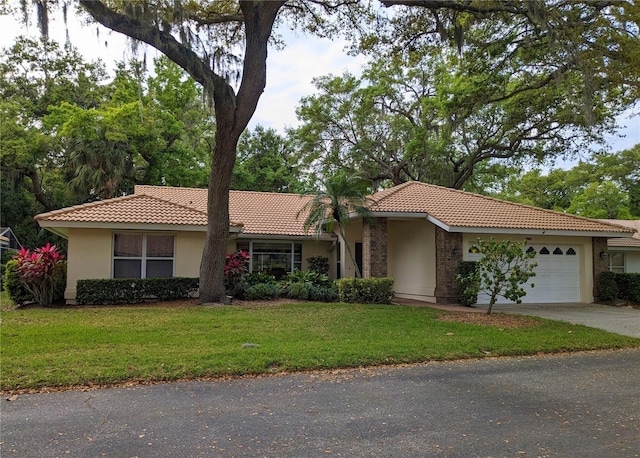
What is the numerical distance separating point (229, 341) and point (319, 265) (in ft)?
37.1

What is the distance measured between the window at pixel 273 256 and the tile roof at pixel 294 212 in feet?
2.66

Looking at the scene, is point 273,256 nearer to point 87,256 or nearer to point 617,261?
point 87,256

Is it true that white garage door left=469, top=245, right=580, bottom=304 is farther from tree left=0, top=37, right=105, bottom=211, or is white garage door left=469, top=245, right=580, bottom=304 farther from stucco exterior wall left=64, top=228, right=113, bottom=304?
tree left=0, top=37, right=105, bottom=211

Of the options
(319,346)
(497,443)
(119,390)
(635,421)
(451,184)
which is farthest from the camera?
(451,184)

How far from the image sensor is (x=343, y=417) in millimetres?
4695

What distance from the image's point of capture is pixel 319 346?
25.8ft

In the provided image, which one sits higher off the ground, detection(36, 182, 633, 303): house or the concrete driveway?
detection(36, 182, 633, 303): house

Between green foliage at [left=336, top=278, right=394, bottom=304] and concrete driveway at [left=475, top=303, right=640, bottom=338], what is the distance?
3195 millimetres

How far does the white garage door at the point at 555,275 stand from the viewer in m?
16.3

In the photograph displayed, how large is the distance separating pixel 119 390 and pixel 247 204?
16.2m

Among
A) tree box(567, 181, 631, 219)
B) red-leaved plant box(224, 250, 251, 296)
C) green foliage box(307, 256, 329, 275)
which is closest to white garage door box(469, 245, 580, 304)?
green foliage box(307, 256, 329, 275)

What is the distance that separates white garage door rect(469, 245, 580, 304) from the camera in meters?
16.3

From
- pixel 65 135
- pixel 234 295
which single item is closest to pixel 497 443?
pixel 234 295

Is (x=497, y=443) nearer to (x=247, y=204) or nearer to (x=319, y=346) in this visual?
(x=319, y=346)
